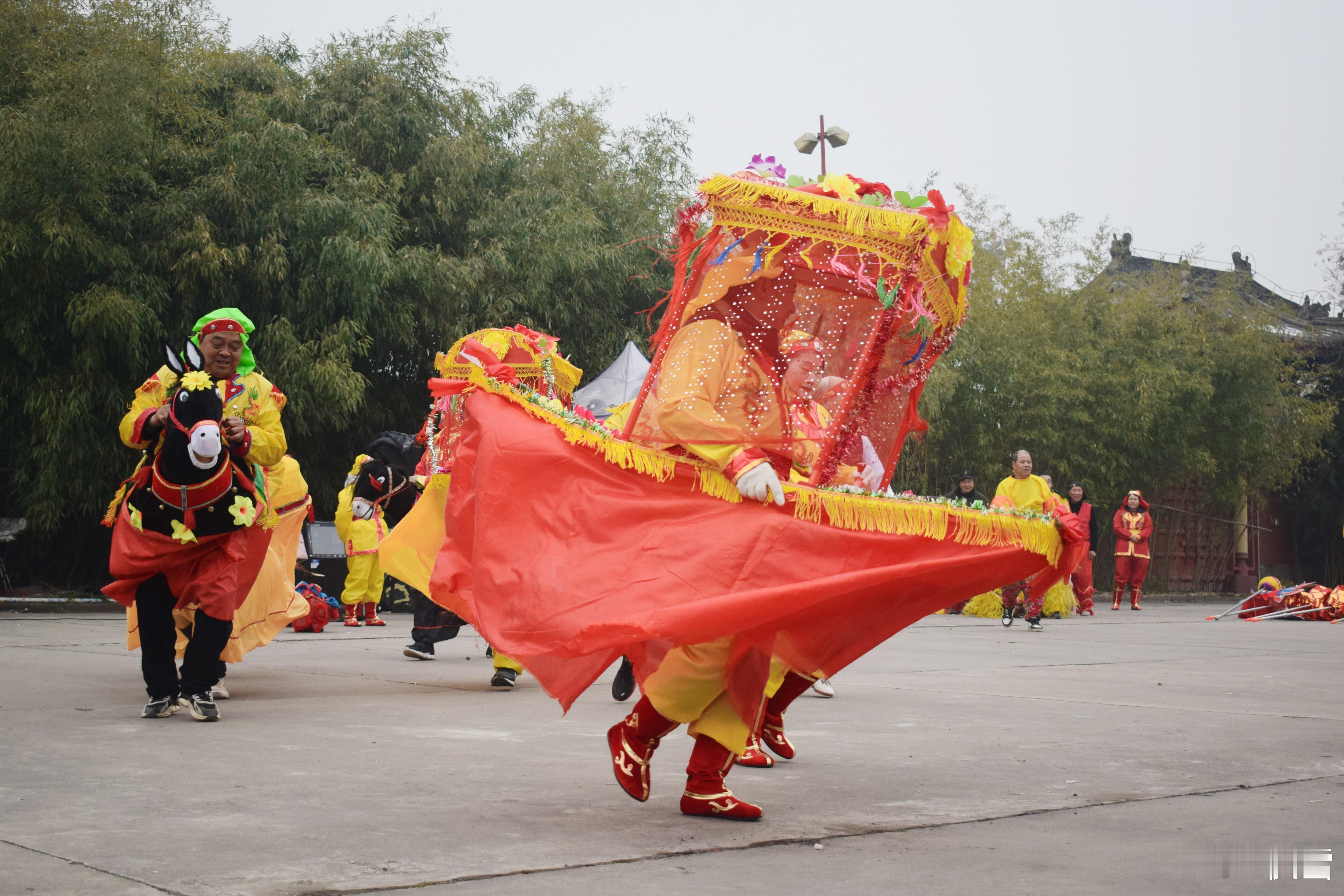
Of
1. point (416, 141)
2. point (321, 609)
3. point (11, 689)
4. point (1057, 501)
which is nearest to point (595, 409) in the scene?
point (321, 609)

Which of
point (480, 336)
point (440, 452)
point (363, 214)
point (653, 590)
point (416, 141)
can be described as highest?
point (416, 141)

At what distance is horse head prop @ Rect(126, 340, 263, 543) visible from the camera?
513cm

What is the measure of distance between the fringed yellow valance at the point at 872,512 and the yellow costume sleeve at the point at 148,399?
2510mm

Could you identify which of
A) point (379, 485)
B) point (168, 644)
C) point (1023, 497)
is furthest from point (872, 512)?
point (1023, 497)

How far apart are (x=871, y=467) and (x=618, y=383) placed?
1018 centimetres

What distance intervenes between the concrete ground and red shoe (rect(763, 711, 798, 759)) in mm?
55

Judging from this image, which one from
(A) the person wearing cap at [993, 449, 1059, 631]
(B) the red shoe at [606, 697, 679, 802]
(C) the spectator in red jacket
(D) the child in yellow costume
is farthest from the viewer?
(C) the spectator in red jacket

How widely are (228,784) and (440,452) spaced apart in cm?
322

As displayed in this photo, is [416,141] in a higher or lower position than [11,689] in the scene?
higher

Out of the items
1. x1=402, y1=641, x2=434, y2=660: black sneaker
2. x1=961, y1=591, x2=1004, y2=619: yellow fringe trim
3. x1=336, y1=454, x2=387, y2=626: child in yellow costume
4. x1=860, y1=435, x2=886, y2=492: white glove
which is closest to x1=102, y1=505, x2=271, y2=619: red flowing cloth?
x1=860, y1=435, x2=886, y2=492: white glove

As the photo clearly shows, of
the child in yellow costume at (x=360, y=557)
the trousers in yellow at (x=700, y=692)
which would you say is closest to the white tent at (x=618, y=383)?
the child in yellow costume at (x=360, y=557)

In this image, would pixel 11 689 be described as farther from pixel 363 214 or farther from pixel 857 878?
pixel 363 214

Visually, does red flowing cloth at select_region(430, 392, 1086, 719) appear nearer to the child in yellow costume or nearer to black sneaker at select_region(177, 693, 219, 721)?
black sneaker at select_region(177, 693, 219, 721)

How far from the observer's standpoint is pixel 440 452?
6.84 m
